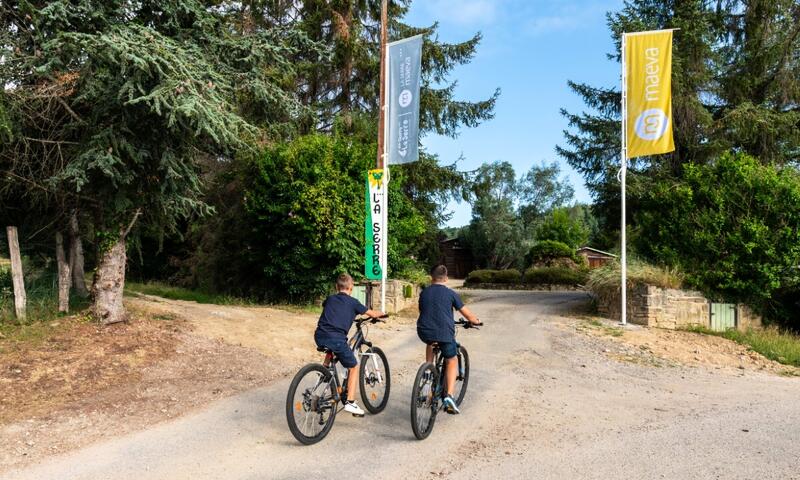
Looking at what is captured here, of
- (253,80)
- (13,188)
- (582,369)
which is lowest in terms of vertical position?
(582,369)

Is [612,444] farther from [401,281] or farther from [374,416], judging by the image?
[401,281]

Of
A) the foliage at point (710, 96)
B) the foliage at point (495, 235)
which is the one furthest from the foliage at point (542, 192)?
the foliage at point (710, 96)

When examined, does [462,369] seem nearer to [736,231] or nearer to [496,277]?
[736,231]

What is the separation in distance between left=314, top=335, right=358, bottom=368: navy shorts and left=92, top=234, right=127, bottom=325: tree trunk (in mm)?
5656

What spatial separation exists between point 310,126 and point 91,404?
1354 cm

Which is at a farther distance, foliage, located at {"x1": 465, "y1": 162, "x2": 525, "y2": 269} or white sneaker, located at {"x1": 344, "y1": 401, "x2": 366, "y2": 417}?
foliage, located at {"x1": 465, "y1": 162, "x2": 525, "y2": 269}

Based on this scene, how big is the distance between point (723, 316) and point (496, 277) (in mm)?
17723

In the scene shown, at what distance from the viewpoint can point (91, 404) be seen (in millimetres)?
6387

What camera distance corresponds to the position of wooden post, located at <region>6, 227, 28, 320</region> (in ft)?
29.6

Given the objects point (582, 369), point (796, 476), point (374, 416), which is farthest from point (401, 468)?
point (582, 369)

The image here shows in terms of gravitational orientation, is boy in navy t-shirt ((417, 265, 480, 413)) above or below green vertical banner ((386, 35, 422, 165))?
below

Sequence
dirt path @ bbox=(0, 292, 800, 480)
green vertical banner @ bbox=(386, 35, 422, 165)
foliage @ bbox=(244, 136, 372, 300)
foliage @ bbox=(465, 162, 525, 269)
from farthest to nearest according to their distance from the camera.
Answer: foliage @ bbox=(465, 162, 525, 269), foliage @ bbox=(244, 136, 372, 300), green vertical banner @ bbox=(386, 35, 422, 165), dirt path @ bbox=(0, 292, 800, 480)

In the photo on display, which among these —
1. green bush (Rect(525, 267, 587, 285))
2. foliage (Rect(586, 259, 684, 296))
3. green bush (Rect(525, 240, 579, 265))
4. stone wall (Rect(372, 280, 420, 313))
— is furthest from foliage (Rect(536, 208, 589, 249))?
stone wall (Rect(372, 280, 420, 313))

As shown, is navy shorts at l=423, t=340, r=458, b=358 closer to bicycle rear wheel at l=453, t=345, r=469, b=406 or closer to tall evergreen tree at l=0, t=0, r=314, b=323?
bicycle rear wheel at l=453, t=345, r=469, b=406
